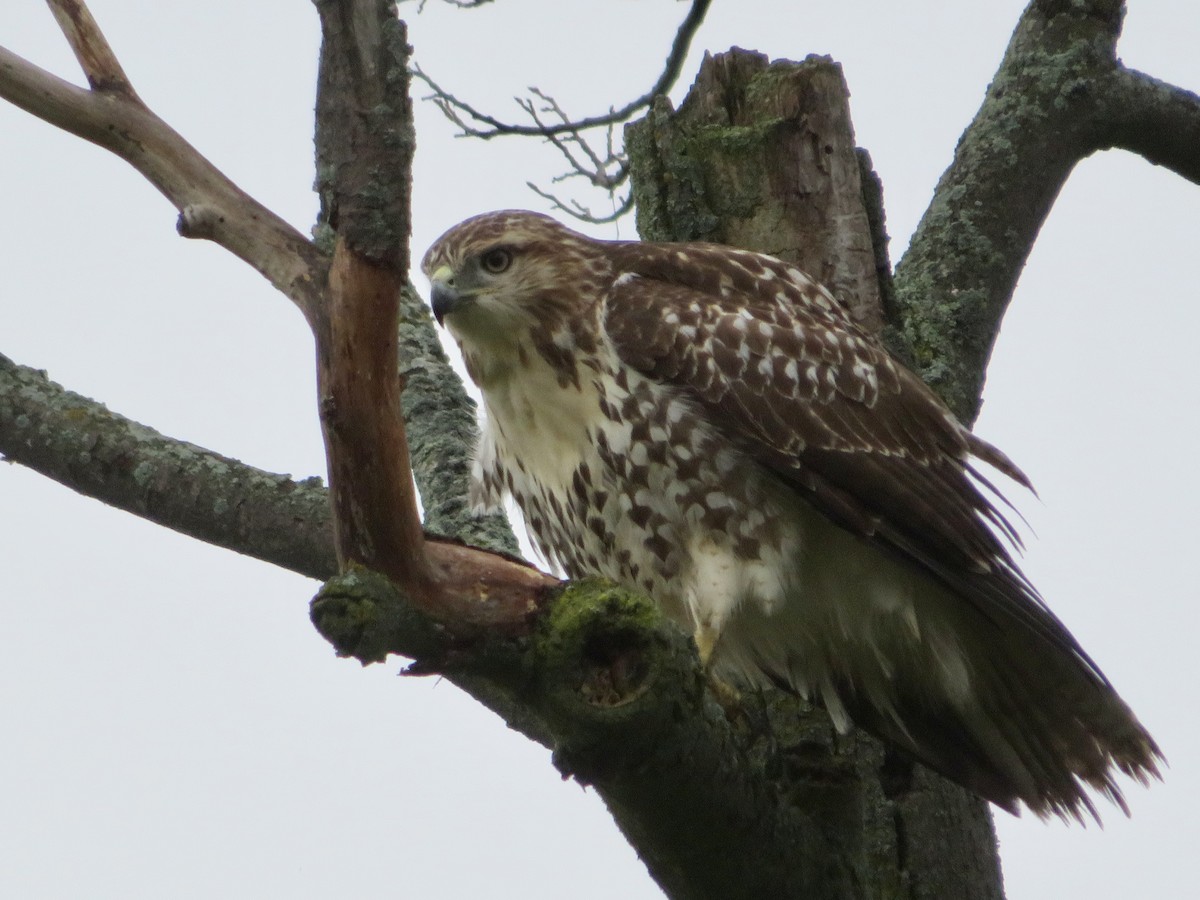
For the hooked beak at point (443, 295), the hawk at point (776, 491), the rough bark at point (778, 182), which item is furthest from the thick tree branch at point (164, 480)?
the rough bark at point (778, 182)

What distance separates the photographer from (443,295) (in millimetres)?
4785

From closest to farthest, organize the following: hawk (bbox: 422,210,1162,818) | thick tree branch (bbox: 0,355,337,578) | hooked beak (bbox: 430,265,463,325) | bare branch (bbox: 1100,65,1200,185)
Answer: hawk (bbox: 422,210,1162,818)
thick tree branch (bbox: 0,355,337,578)
hooked beak (bbox: 430,265,463,325)
bare branch (bbox: 1100,65,1200,185)

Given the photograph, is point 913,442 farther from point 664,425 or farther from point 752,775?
point 752,775

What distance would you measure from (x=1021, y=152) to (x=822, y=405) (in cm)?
159

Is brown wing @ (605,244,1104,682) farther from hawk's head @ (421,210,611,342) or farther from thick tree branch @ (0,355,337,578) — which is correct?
thick tree branch @ (0,355,337,578)

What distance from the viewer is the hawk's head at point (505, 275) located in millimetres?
4855

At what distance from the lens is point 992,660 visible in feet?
16.0

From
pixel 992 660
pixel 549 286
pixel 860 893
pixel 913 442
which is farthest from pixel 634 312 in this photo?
pixel 860 893

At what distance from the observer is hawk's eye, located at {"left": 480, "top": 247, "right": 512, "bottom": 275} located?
4965 millimetres

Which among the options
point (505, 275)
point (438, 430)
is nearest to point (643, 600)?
point (505, 275)

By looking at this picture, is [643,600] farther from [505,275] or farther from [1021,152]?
[1021,152]

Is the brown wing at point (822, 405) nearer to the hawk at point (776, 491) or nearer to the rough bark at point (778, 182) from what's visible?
the hawk at point (776, 491)

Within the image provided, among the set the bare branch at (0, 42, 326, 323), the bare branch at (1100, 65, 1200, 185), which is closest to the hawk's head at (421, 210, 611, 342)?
the bare branch at (0, 42, 326, 323)

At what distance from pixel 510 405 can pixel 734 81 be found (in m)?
1.46
